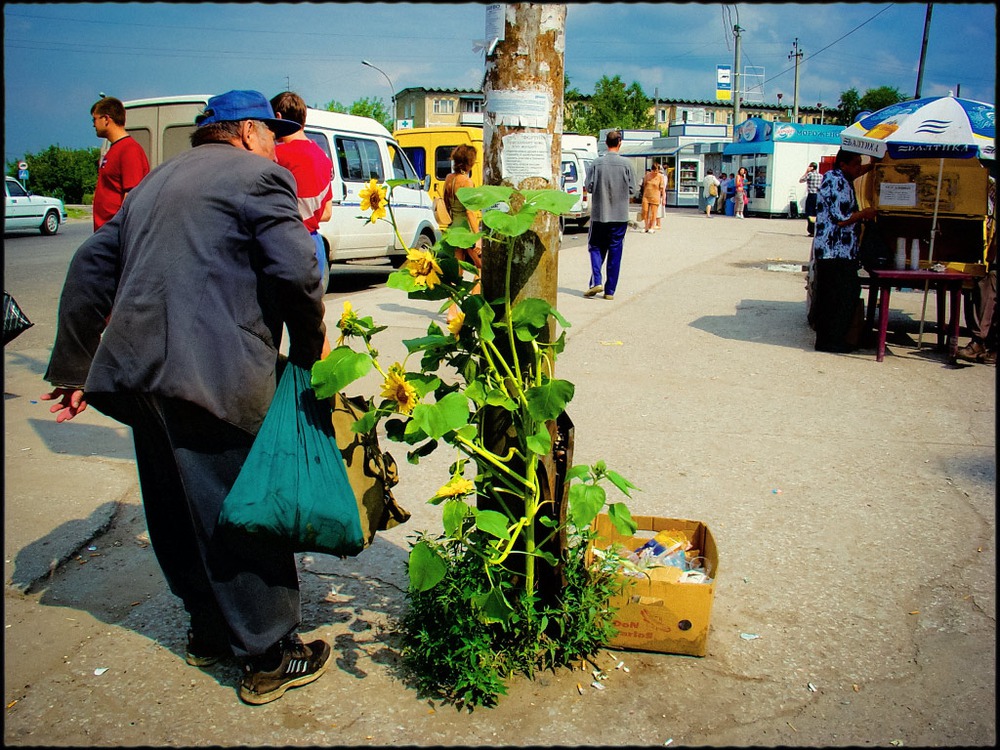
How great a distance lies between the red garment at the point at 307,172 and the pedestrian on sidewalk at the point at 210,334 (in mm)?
2283

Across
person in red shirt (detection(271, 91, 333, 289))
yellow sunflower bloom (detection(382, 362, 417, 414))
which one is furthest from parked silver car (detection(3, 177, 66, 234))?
yellow sunflower bloom (detection(382, 362, 417, 414))

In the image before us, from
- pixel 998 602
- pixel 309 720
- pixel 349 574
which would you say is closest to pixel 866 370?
pixel 998 602

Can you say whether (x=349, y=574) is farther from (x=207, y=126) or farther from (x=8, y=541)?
(x=207, y=126)

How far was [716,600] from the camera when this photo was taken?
3414 millimetres

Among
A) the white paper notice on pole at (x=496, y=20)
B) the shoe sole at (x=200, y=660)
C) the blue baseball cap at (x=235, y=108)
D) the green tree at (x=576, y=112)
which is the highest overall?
the green tree at (x=576, y=112)

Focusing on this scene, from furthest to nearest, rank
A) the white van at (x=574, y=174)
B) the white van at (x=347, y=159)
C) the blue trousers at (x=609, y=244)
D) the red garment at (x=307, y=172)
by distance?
the white van at (x=574, y=174)
the blue trousers at (x=609, y=244)
the white van at (x=347, y=159)
the red garment at (x=307, y=172)

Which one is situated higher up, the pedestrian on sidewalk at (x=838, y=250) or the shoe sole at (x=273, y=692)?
the pedestrian on sidewalk at (x=838, y=250)

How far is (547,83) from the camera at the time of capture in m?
2.75

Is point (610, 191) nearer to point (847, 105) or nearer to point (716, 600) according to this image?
point (716, 600)

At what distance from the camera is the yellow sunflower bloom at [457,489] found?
2439 mm

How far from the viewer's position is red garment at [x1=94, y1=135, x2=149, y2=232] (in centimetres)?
555

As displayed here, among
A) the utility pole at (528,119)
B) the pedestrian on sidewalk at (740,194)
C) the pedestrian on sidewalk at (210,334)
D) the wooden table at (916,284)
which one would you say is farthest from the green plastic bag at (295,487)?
the pedestrian on sidewalk at (740,194)

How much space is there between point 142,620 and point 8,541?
1.11 m

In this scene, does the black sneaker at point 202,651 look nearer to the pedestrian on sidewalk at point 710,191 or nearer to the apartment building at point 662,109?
the pedestrian on sidewalk at point 710,191
